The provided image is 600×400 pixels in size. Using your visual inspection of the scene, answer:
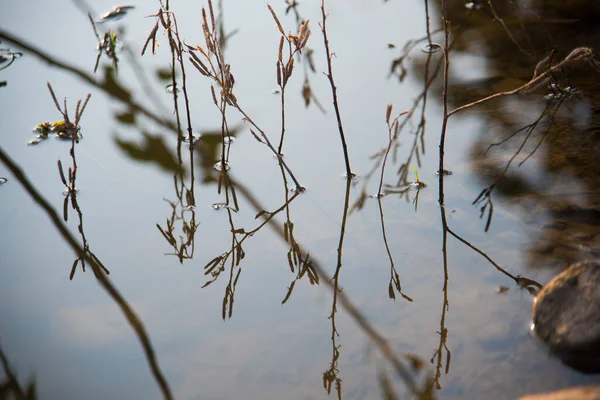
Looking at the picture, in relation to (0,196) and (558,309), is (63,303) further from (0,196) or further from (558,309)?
(558,309)

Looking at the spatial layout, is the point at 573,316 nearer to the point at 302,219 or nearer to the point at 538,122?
the point at 302,219

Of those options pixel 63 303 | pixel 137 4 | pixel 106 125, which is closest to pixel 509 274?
pixel 63 303

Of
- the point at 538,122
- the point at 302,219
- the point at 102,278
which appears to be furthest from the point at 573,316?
the point at 102,278

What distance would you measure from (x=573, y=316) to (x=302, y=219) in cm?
103

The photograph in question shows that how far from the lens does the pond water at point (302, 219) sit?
1943 mm

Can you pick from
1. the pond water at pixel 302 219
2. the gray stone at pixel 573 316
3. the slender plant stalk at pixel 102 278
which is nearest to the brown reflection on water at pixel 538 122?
the pond water at pixel 302 219

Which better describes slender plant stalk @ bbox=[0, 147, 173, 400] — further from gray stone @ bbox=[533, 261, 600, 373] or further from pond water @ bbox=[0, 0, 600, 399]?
gray stone @ bbox=[533, 261, 600, 373]

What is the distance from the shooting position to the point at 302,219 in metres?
2.53

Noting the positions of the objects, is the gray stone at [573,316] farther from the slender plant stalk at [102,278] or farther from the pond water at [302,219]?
the slender plant stalk at [102,278]

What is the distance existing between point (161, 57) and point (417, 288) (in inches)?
82.8

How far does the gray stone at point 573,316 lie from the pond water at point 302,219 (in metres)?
0.05

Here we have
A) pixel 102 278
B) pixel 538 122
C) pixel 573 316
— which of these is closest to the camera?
pixel 573 316

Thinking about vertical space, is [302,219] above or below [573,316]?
above

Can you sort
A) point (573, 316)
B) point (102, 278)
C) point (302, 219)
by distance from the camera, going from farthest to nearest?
point (302, 219)
point (102, 278)
point (573, 316)
